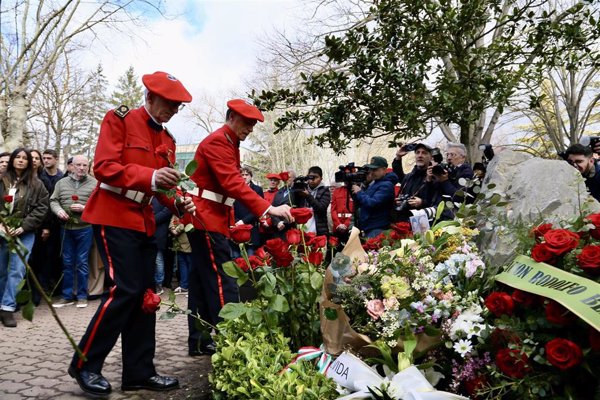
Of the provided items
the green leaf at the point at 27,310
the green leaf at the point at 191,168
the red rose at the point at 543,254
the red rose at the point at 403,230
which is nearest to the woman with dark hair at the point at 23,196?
the green leaf at the point at 191,168

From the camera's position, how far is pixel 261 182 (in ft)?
143

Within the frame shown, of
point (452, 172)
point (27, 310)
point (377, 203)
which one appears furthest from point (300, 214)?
point (377, 203)

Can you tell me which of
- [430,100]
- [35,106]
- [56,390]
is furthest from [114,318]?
[35,106]

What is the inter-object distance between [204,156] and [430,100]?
92.3 inches

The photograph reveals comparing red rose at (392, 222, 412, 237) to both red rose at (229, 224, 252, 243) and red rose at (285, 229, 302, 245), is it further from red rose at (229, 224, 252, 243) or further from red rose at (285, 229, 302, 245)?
red rose at (229, 224, 252, 243)

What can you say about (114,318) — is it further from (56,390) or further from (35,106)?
(35,106)

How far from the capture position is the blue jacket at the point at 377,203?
20.0ft

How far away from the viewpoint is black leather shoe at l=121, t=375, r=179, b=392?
3498 mm

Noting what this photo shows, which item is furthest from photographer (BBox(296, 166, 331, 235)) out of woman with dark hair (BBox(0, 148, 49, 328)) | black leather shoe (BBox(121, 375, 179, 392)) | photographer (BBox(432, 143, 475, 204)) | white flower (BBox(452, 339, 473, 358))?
white flower (BBox(452, 339, 473, 358))

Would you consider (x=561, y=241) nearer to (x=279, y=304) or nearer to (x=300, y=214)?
(x=300, y=214)

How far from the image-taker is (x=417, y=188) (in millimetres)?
5914

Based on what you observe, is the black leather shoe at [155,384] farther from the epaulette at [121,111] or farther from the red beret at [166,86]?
the red beret at [166,86]

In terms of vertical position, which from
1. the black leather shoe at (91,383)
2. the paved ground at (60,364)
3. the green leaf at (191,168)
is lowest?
the paved ground at (60,364)

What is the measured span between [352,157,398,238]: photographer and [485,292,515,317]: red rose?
4.08 m
